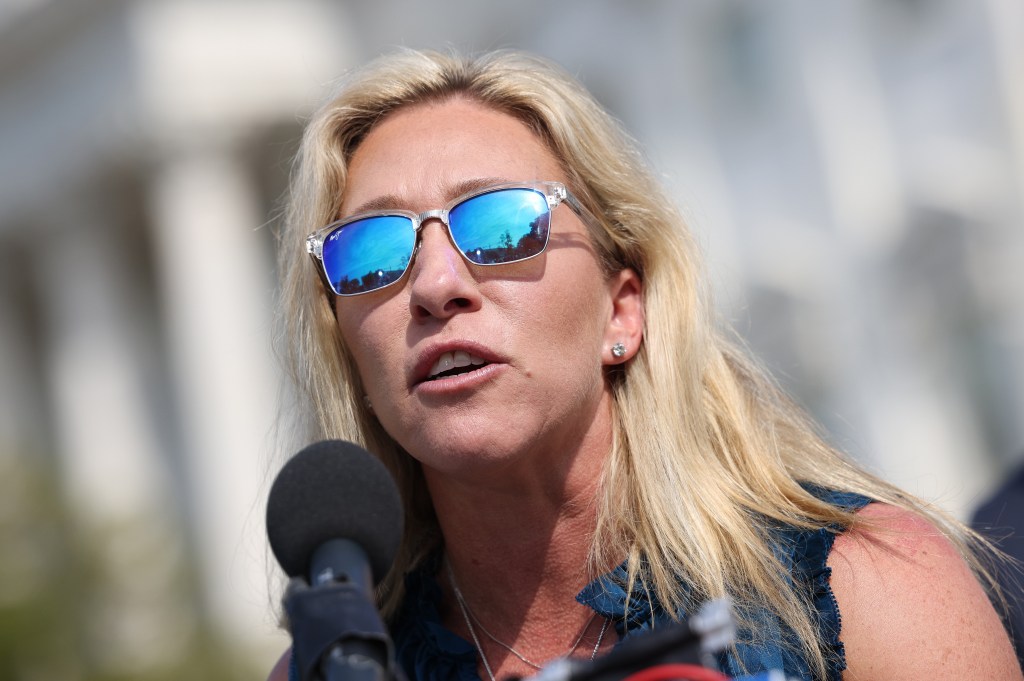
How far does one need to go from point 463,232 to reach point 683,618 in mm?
920

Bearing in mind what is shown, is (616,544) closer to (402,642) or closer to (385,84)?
(402,642)

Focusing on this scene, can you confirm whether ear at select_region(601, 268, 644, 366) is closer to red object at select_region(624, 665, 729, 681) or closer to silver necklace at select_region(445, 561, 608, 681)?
silver necklace at select_region(445, 561, 608, 681)

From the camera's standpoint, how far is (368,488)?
2.29 metres

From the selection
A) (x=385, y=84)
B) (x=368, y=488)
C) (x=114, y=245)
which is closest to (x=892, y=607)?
(x=368, y=488)

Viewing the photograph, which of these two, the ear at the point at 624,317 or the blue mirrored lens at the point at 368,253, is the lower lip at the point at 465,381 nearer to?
the blue mirrored lens at the point at 368,253

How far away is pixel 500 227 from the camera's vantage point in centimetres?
312

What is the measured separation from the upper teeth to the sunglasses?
199 millimetres

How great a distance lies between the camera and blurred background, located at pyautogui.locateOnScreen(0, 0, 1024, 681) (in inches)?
598

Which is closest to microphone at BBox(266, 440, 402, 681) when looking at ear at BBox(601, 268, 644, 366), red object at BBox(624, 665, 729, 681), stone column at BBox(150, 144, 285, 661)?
red object at BBox(624, 665, 729, 681)

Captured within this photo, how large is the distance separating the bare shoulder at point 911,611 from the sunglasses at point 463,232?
3.01ft

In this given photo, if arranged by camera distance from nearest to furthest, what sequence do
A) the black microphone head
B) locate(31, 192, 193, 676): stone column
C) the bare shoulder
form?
the black microphone head, the bare shoulder, locate(31, 192, 193, 676): stone column

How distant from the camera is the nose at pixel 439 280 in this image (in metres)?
3.04

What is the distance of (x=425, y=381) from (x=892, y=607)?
1.03m

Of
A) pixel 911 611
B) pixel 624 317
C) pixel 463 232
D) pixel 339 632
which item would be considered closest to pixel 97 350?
pixel 624 317
